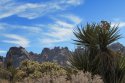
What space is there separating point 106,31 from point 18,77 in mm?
25384

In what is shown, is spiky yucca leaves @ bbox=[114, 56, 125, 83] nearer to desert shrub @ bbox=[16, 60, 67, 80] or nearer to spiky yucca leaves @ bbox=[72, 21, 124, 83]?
spiky yucca leaves @ bbox=[72, 21, 124, 83]

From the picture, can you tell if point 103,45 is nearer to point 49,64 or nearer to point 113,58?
point 113,58

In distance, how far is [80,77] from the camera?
45.2 ft

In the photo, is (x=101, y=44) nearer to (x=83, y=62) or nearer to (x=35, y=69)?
(x=83, y=62)

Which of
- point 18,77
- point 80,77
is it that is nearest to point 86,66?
point 80,77

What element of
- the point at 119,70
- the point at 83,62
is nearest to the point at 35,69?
the point at 83,62

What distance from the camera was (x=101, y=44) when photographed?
55.7ft

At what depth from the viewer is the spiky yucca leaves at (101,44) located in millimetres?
16281

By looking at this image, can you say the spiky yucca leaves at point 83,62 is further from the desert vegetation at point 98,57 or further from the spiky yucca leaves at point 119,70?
the spiky yucca leaves at point 119,70

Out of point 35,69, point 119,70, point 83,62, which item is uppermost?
point 35,69

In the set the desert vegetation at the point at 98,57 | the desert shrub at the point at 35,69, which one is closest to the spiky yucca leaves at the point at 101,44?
the desert vegetation at the point at 98,57

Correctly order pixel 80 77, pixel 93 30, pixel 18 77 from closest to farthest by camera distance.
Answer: pixel 80 77
pixel 93 30
pixel 18 77

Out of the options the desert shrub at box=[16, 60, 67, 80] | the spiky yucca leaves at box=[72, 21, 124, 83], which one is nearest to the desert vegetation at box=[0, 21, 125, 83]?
the spiky yucca leaves at box=[72, 21, 124, 83]

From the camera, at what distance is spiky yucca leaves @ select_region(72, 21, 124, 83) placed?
1628 cm
